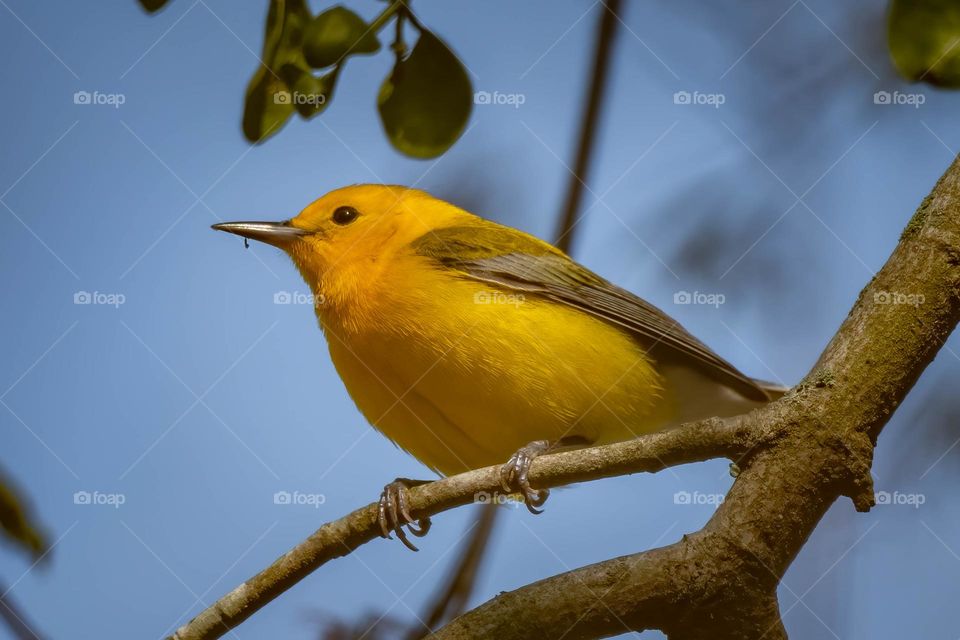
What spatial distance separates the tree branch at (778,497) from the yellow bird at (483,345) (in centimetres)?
139

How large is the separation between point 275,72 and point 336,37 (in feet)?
0.90

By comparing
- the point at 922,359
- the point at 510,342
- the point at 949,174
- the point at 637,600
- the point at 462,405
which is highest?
the point at 949,174

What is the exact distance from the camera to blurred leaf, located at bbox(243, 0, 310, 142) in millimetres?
3600

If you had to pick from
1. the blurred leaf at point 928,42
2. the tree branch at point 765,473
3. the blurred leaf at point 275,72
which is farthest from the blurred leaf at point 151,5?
the blurred leaf at point 928,42

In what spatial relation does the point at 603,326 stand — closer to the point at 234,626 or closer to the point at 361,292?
the point at 361,292

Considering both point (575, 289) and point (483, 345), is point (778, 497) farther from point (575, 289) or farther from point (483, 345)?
point (575, 289)

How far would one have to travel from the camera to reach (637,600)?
333 centimetres

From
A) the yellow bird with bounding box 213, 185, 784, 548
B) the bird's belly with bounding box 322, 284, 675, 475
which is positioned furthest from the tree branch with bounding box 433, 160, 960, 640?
the bird's belly with bounding box 322, 284, 675, 475

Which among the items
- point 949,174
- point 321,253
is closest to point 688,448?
point 949,174

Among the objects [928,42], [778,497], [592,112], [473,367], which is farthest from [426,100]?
[778,497]

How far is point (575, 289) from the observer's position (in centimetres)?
584

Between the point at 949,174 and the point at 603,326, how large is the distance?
91.6 inches

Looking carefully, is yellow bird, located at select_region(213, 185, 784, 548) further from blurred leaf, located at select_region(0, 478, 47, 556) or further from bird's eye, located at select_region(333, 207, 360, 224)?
blurred leaf, located at select_region(0, 478, 47, 556)

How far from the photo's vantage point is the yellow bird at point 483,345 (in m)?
5.17
